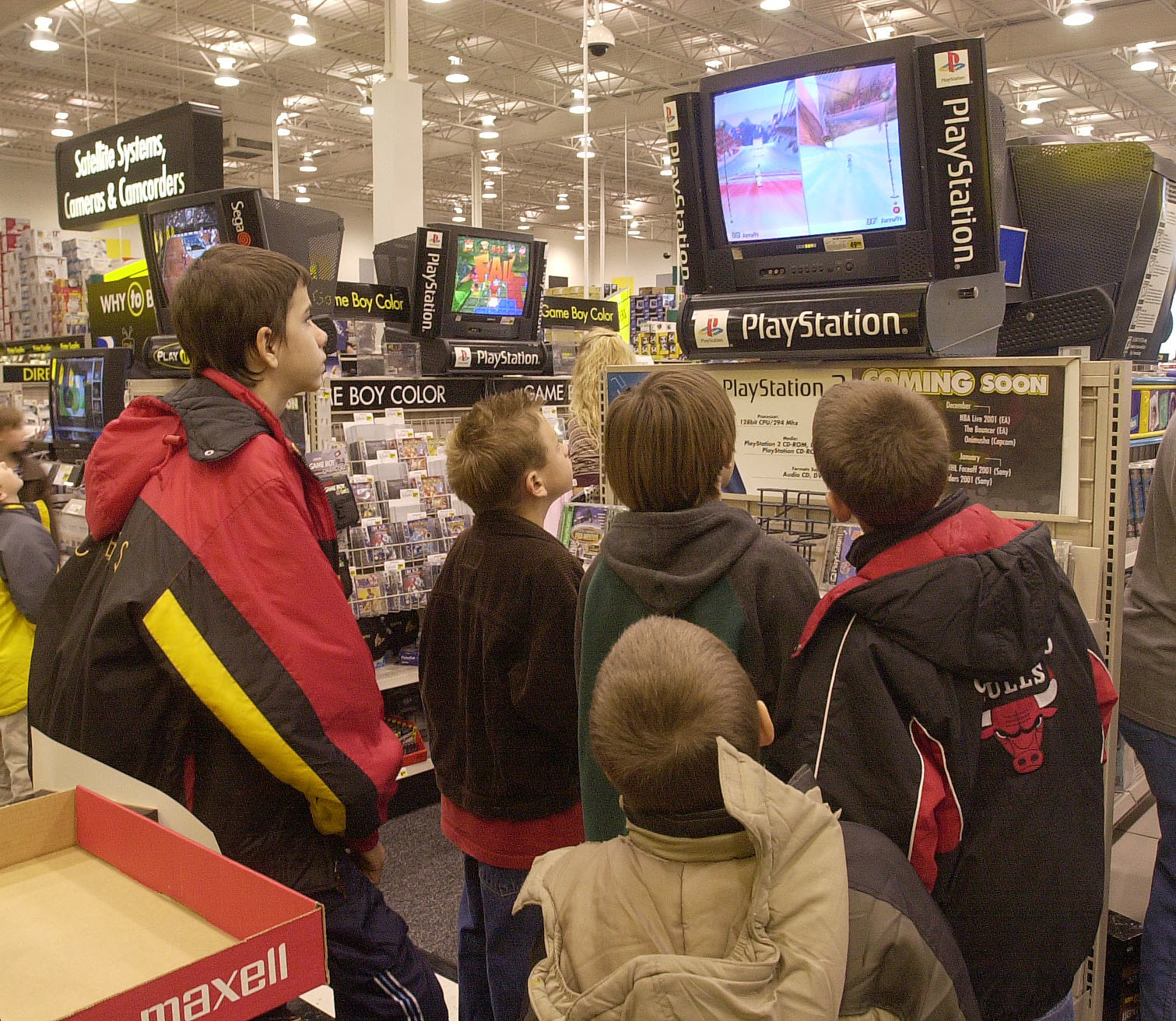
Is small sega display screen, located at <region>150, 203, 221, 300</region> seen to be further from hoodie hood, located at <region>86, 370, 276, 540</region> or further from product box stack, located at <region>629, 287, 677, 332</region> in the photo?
product box stack, located at <region>629, 287, 677, 332</region>

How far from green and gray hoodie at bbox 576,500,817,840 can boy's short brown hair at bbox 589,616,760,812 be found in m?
0.44

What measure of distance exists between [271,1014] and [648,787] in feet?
1.98

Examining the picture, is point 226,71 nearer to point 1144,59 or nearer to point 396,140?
point 396,140

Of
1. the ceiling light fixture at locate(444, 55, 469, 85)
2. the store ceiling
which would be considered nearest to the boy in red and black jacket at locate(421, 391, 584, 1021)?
the store ceiling

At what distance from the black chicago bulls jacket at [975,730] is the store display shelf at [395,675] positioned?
111 inches

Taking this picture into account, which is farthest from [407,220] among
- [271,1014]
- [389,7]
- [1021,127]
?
[1021,127]

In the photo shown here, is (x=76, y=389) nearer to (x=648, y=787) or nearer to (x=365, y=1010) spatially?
(x=365, y=1010)

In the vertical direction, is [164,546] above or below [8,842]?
above

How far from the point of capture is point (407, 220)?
27.7 ft

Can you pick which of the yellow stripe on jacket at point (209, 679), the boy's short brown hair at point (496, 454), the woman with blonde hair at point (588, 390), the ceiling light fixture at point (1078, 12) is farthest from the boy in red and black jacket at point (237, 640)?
the ceiling light fixture at point (1078, 12)

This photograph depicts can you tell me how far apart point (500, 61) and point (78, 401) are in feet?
40.0

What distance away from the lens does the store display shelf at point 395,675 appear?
4.21 meters

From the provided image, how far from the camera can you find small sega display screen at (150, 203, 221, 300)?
360 centimetres

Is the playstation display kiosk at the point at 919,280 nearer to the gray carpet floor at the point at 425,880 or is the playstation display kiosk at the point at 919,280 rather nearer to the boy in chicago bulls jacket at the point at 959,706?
the boy in chicago bulls jacket at the point at 959,706
